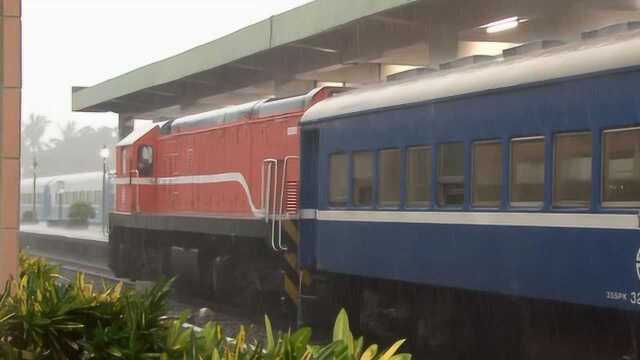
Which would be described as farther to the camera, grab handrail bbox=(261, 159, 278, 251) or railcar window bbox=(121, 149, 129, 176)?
railcar window bbox=(121, 149, 129, 176)

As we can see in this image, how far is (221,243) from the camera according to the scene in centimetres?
1686

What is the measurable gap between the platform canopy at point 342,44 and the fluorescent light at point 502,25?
2 cm

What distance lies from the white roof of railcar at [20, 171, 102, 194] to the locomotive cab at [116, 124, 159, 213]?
25.9m

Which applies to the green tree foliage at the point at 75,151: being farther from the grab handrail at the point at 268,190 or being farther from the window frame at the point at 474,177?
the window frame at the point at 474,177

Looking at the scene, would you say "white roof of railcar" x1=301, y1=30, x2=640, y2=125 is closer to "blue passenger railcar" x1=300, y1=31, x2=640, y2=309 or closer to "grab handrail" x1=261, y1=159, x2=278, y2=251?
"blue passenger railcar" x1=300, y1=31, x2=640, y2=309

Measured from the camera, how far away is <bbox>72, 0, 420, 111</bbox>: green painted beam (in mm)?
17688

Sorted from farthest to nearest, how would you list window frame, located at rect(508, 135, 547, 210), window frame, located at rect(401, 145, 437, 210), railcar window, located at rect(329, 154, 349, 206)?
railcar window, located at rect(329, 154, 349, 206)
window frame, located at rect(401, 145, 437, 210)
window frame, located at rect(508, 135, 547, 210)

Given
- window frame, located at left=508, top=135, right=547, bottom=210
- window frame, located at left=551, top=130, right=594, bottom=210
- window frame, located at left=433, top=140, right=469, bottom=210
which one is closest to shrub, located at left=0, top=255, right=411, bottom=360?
window frame, located at left=551, top=130, right=594, bottom=210

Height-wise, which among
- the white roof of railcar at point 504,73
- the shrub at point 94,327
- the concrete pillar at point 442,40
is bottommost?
the shrub at point 94,327

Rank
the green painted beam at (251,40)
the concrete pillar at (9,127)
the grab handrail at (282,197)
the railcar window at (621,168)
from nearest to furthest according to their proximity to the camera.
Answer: the railcar window at (621,168) < the concrete pillar at (9,127) < the grab handrail at (282,197) < the green painted beam at (251,40)

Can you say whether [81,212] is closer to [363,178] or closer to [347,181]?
[347,181]

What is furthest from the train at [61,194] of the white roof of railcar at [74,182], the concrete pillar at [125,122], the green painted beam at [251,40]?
the green painted beam at [251,40]

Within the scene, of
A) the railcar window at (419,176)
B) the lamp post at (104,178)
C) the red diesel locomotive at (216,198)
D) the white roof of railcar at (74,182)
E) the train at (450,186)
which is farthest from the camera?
the white roof of railcar at (74,182)

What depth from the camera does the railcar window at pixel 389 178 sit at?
10570 mm
